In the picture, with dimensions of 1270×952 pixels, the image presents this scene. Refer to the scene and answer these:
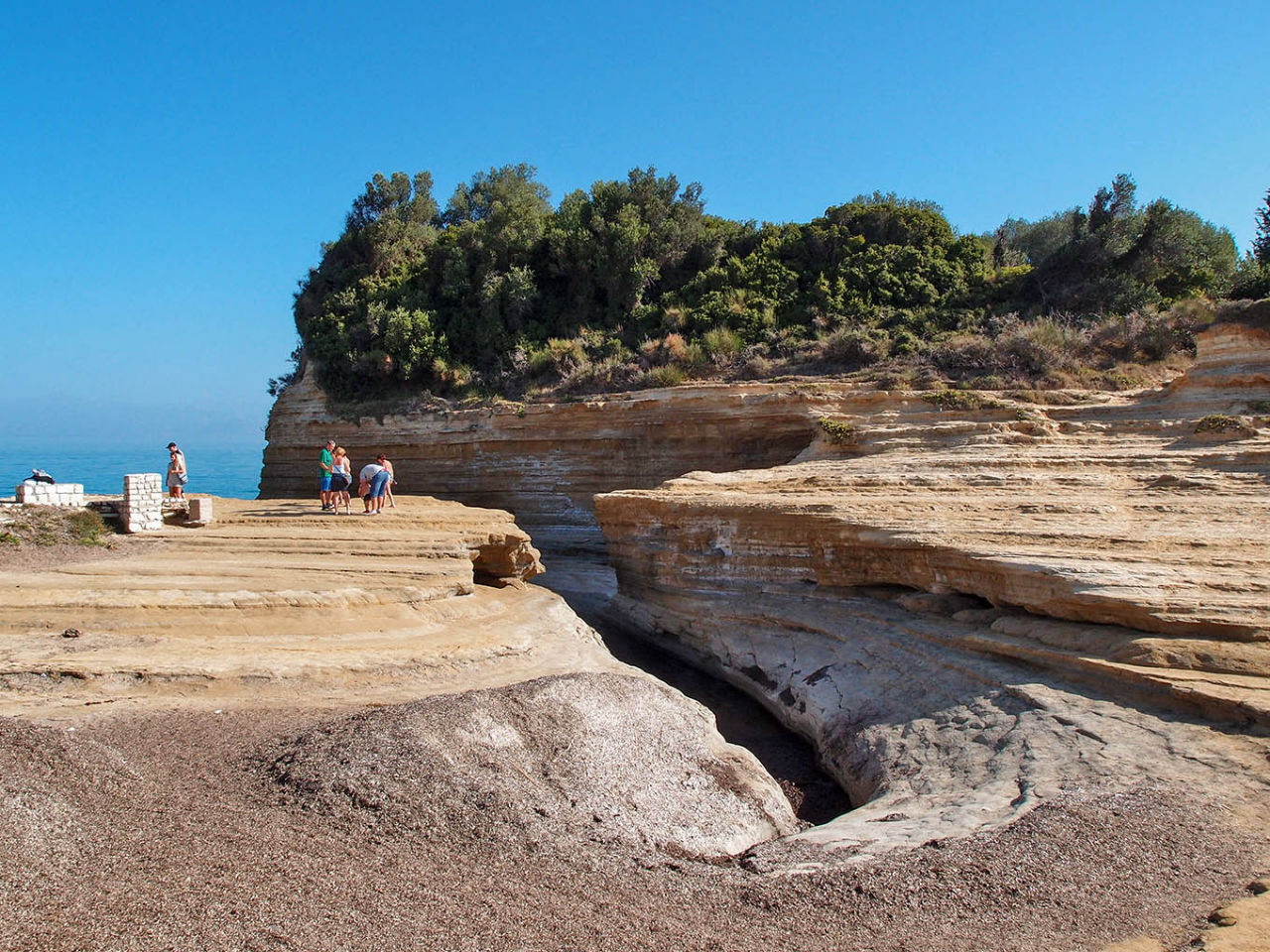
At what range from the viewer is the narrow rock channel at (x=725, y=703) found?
989cm

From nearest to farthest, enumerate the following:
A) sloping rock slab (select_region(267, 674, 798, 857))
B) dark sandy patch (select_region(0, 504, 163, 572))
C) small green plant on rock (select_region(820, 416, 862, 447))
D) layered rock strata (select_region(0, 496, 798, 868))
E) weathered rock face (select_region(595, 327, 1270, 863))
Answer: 1. sloping rock slab (select_region(267, 674, 798, 857))
2. layered rock strata (select_region(0, 496, 798, 868))
3. weathered rock face (select_region(595, 327, 1270, 863))
4. dark sandy patch (select_region(0, 504, 163, 572))
5. small green plant on rock (select_region(820, 416, 862, 447))

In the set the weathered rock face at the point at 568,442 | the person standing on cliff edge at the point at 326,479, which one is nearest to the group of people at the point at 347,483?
the person standing on cliff edge at the point at 326,479

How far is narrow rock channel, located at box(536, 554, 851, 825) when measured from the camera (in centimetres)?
989

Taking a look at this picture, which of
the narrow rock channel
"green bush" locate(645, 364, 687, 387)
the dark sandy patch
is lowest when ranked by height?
the narrow rock channel

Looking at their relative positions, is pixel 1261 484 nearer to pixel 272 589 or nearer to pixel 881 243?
pixel 272 589

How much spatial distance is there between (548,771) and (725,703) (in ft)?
16.7

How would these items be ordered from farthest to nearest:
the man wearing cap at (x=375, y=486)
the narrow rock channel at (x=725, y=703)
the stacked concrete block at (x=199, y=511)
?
the man wearing cap at (x=375, y=486) → the stacked concrete block at (x=199, y=511) → the narrow rock channel at (x=725, y=703)

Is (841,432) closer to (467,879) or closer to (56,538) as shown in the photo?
(467,879)

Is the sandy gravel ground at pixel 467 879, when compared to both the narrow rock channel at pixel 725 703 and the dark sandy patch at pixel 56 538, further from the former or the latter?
the dark sandy patch at pixel 56 538

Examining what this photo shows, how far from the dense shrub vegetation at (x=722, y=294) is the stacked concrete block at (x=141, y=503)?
986cm

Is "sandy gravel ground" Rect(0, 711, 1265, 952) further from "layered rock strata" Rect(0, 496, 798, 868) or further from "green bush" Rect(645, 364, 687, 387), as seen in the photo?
"green bush" Rect(645, 364, 687, 387)

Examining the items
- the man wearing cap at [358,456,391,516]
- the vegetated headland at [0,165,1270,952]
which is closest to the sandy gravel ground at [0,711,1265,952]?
the vegetated headland at [0,165,1270,952]

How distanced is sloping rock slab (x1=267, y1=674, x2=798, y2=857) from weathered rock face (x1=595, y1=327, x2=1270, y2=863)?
56.4 inches

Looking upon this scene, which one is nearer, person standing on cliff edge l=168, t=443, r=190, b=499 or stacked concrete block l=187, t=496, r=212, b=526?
stacked concrete block l=187, t=496, r=212, b=526
